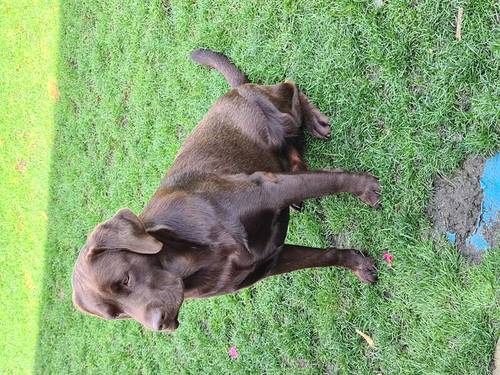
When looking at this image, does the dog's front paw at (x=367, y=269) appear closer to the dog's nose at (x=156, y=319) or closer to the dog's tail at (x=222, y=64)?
the dog's nose at (x=156, y=319)

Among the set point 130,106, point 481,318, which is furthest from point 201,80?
point 481,318

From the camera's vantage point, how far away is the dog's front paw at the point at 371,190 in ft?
13.1

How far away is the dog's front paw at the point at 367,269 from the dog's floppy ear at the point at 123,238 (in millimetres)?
1618

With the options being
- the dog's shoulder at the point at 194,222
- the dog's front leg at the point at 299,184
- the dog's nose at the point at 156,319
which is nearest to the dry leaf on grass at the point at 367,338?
the dog's front leg at the point at 299,184

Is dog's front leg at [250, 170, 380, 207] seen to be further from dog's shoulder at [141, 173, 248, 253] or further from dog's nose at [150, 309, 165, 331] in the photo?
dog's nose at [150, 309, 165, 331]

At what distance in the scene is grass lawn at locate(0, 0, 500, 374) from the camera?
11.8ft

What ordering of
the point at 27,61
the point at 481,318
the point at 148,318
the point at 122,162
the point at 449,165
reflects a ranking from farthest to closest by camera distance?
the point at 27,61 → the point at 122,162 → the point at 449,165 → the point at 481,318 → the point at 148,318

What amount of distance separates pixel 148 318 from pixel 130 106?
3.85 m

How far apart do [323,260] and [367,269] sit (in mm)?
312

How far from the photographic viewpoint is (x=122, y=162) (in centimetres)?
642

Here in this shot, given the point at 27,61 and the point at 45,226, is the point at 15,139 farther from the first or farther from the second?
the point at 45,226

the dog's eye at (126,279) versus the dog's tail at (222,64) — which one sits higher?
the dog's tail at (222,64)

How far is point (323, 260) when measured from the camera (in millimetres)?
4039

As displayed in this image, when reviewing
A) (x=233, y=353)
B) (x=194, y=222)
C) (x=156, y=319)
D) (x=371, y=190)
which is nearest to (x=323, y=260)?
(x=371, y=190)
